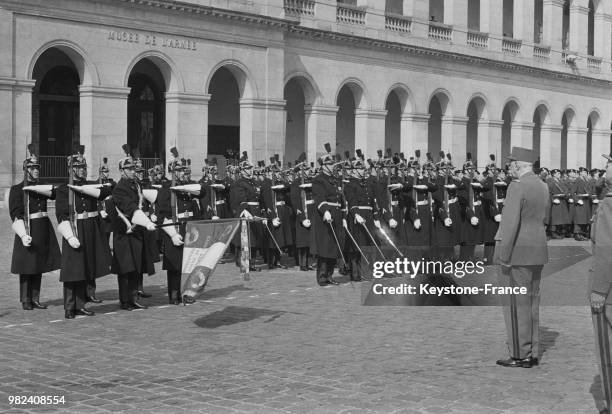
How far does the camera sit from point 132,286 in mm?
12859

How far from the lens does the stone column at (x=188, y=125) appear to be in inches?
1086

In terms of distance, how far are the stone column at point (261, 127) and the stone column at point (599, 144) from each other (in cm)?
2494

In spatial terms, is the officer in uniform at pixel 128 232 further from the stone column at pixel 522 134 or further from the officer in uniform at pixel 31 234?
the stone column at pixel 522 134

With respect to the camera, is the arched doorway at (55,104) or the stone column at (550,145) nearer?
the arched doorway at (55,104)

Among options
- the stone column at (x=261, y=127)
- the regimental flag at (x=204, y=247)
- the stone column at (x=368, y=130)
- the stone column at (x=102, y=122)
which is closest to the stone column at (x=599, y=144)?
the stone column at (x=368, y=130)

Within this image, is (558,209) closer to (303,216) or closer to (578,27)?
(303,216)

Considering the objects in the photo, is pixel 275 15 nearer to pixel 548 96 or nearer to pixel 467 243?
pixel 467 243

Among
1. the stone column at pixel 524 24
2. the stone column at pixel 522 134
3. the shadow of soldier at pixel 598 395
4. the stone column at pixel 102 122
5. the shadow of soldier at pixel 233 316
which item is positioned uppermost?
the stone column at pixel 524 24

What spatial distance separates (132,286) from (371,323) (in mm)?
3279

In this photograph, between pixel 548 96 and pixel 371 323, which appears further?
pixel 548 96

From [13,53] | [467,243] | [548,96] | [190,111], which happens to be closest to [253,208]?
[467,243]

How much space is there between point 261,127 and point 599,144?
85.5 ft

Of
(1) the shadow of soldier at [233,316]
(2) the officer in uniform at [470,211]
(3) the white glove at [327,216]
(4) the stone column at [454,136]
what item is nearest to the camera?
(1) the shadow of soldier at [233,316]

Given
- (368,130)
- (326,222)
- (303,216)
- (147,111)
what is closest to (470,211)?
(303,216)
